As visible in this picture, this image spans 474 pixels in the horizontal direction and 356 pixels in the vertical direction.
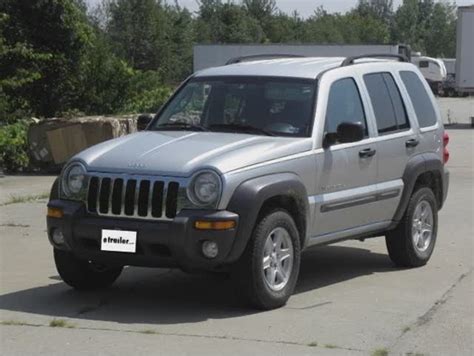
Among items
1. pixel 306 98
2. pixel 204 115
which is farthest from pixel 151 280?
pixel 306 98

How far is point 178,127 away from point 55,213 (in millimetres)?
1431

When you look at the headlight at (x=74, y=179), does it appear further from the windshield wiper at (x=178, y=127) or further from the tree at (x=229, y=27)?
the tree at (x=229, y=27)

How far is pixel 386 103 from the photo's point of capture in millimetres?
9578

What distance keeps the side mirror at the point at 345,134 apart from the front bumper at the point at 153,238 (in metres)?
1.43

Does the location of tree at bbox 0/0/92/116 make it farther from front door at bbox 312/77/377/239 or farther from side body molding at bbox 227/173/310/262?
side body molding at bbox 227/173/310/262

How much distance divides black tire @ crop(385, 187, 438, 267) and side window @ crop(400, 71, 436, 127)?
693 mm

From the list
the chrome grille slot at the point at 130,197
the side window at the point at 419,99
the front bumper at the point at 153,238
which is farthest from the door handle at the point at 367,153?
the chrome grille slot at the point at 130,197

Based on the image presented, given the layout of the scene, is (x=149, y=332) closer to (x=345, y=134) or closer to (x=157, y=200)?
(x=157, y=200)

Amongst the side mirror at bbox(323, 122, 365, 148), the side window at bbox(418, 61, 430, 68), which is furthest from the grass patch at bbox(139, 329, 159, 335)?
the side window at bbox(418, 61, 430, 68)

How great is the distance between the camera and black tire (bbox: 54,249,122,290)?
8422 mm

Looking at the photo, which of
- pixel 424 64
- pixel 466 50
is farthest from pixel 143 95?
pixel 424 64

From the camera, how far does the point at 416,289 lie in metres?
8.91

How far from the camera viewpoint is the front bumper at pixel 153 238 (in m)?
7.46

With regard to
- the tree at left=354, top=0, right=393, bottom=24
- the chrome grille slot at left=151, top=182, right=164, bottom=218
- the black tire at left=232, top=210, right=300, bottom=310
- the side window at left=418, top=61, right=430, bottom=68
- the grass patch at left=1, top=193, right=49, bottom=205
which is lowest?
the side window at left=418, top=61, right=430, bottom=68
